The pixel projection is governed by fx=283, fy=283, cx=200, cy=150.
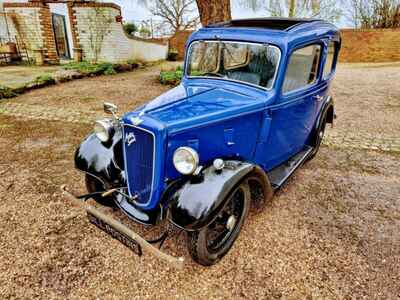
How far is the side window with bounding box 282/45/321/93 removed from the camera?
306cm

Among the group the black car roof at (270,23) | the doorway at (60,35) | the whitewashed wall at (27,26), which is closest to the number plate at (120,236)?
the black car roof at (270,23)

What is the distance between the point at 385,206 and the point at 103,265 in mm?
3092

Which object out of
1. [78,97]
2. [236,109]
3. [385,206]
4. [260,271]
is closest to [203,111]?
[236,109]

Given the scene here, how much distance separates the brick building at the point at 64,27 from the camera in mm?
12719

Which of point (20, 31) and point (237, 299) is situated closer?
point (237, 299)

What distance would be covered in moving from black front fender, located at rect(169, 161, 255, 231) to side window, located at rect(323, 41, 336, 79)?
2.52m

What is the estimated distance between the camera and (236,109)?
2.51 meters

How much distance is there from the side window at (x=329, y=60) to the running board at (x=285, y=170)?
112 centimetres

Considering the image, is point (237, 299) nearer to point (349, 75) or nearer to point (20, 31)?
point (349, 75)

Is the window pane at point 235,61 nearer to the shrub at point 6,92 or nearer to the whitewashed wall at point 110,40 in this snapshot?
the shrub at point 6,92

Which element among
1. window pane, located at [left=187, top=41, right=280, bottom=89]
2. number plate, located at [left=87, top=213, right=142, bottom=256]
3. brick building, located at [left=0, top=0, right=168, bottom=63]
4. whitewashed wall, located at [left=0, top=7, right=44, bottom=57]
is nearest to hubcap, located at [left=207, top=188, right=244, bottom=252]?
number plate, located at [left=87, top=213, right=142, bottom=256]

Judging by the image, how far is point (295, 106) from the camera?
3223 millimetres

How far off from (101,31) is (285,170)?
12.7 meters

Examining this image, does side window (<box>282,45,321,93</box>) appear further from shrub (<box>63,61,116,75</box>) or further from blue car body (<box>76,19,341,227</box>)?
shrub (<box>63,61,116,75</box>)
